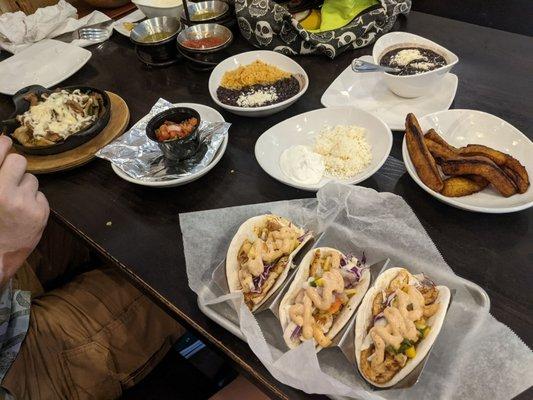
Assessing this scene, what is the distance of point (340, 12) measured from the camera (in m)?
2.23

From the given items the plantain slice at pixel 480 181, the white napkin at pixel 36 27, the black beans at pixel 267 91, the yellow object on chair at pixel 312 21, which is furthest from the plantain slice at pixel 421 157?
the white napkin at pixel 36 27

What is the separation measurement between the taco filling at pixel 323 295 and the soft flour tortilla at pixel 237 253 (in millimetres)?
67

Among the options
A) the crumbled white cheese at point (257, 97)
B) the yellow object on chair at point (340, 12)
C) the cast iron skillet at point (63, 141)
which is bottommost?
the cast iron skillet at point (63, 141)

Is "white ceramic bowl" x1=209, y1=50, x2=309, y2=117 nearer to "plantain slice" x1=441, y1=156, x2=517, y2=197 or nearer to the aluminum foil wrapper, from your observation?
the aluminum foil wrapper

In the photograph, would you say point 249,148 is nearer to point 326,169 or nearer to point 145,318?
point 326,169

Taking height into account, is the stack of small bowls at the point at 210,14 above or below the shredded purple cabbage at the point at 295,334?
above

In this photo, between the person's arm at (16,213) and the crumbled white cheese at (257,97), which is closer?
the person's arm at (16,213)

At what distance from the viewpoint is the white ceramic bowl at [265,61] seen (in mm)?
1825

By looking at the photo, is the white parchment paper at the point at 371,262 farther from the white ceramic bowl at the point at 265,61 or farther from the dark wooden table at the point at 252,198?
the white ceramic bowl at the point at 265,61

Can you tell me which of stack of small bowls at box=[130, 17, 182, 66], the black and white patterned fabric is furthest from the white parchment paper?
stack of small bowls at box=[130, 17, 182, 66]

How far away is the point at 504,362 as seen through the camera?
101cm

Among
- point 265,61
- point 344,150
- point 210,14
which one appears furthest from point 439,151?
point 210,14

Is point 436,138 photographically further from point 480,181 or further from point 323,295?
point 323,295

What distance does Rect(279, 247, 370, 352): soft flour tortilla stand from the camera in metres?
1.15
